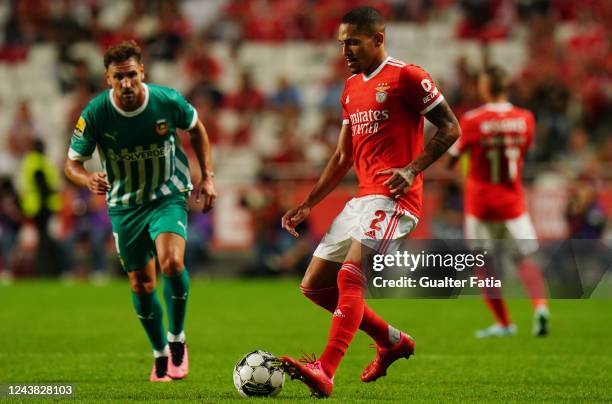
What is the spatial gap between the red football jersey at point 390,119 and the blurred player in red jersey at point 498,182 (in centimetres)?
409

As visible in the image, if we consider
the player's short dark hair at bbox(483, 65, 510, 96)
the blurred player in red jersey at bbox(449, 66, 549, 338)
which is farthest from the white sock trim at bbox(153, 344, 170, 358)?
the player's short dark hair at bbox(483, 65, 510, 96)

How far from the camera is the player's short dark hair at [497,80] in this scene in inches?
430

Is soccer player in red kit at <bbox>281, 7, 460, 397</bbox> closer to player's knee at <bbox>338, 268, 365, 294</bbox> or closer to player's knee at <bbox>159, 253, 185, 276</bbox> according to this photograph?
player's knee at <bbox>338, 268, 365, 294</bbox>

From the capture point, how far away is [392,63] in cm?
682

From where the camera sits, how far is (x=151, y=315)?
7.78 meters

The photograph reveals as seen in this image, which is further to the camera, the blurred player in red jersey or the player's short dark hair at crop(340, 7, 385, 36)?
the blurred player in red jersey

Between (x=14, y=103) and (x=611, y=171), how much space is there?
480 inches

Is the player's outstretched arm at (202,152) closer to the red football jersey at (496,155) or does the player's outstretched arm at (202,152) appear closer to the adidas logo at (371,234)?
the adidas logo at (371,234)

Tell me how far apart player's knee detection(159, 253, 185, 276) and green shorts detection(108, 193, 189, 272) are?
0.26m

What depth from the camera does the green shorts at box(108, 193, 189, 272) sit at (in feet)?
25.3

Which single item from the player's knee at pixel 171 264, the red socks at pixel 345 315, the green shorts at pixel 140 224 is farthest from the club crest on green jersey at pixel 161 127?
the red socks at pixel 345 315

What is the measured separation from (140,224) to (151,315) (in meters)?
0.65

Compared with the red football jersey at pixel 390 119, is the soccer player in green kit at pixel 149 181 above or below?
below

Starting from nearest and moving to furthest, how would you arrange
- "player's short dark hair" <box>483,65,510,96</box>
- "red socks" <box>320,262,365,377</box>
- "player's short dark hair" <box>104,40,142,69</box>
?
"red socks" <box>320,262,365,377</box>, "player's short dark hair" <box>104,40,142,69</box>, "player's short dark hair" <box>483,65,510,96</box>
